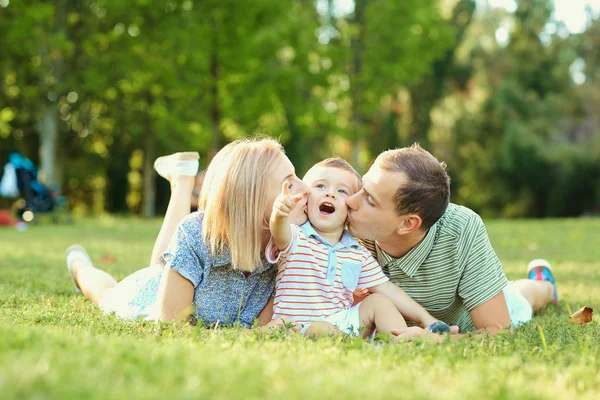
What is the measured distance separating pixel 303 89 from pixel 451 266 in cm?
2047

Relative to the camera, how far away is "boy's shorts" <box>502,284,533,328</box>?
15.0 ft

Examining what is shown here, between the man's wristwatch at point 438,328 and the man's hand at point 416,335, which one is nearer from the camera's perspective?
the man's hand at point 416,335

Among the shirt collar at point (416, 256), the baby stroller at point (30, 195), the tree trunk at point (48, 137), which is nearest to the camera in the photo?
the shirt collar at point (416, 256)

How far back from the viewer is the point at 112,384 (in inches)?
80.6

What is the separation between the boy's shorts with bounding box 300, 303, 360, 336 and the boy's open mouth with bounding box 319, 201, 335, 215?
0.53m

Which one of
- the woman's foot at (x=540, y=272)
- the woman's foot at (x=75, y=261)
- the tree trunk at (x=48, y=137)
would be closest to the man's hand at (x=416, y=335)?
the woman's foot at (x=540, y=272)

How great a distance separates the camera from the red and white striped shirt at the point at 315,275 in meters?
3.77

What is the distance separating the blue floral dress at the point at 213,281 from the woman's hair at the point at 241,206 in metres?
0.09

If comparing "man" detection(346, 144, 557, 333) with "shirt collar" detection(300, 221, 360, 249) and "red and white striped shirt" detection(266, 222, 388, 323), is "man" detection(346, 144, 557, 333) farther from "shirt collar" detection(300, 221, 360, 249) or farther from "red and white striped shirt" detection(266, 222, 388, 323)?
"red and white striped shirt" detection(266, 222, 388, 323)

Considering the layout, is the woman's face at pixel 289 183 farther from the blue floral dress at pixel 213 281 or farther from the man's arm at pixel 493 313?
the man's arm at pixel 493 313

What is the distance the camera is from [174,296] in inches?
146

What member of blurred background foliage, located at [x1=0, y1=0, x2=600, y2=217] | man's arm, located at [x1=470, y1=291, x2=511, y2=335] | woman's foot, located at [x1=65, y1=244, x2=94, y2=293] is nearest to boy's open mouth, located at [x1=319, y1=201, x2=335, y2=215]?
man's arm, located at [x1=470, y1=291, x2=511, y2=335]

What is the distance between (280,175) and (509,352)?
1.50 metres

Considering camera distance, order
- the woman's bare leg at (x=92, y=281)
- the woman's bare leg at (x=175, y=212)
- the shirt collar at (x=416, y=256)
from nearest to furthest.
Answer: the shirt collar at (x=416, y=256), the woman's bare leg at (x=175, y=212), the woman's bare leg at (x=92, y=281)
